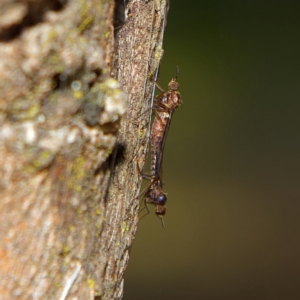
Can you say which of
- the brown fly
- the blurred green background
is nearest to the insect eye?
the brown fly

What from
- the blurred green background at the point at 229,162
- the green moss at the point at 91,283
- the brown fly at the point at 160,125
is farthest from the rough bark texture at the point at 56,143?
the blurred green background at the point at 229,162

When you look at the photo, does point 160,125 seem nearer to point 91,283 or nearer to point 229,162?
point 91,283

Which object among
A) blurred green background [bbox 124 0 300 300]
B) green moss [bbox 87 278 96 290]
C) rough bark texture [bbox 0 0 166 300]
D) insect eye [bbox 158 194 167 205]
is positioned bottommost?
green moss [bbox 87 278 96 290]

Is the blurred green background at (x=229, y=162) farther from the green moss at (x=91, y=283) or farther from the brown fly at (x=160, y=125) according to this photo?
the green moss at (x=91, y=283)

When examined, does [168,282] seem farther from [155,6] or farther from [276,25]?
[155,6]

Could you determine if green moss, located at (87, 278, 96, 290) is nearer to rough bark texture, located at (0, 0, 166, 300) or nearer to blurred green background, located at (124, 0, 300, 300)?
rough bark texture, located at (0, 0, 166, 300)

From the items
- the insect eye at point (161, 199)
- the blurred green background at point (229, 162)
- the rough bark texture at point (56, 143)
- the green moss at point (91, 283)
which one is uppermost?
the blurred green background at point (229, 162)
